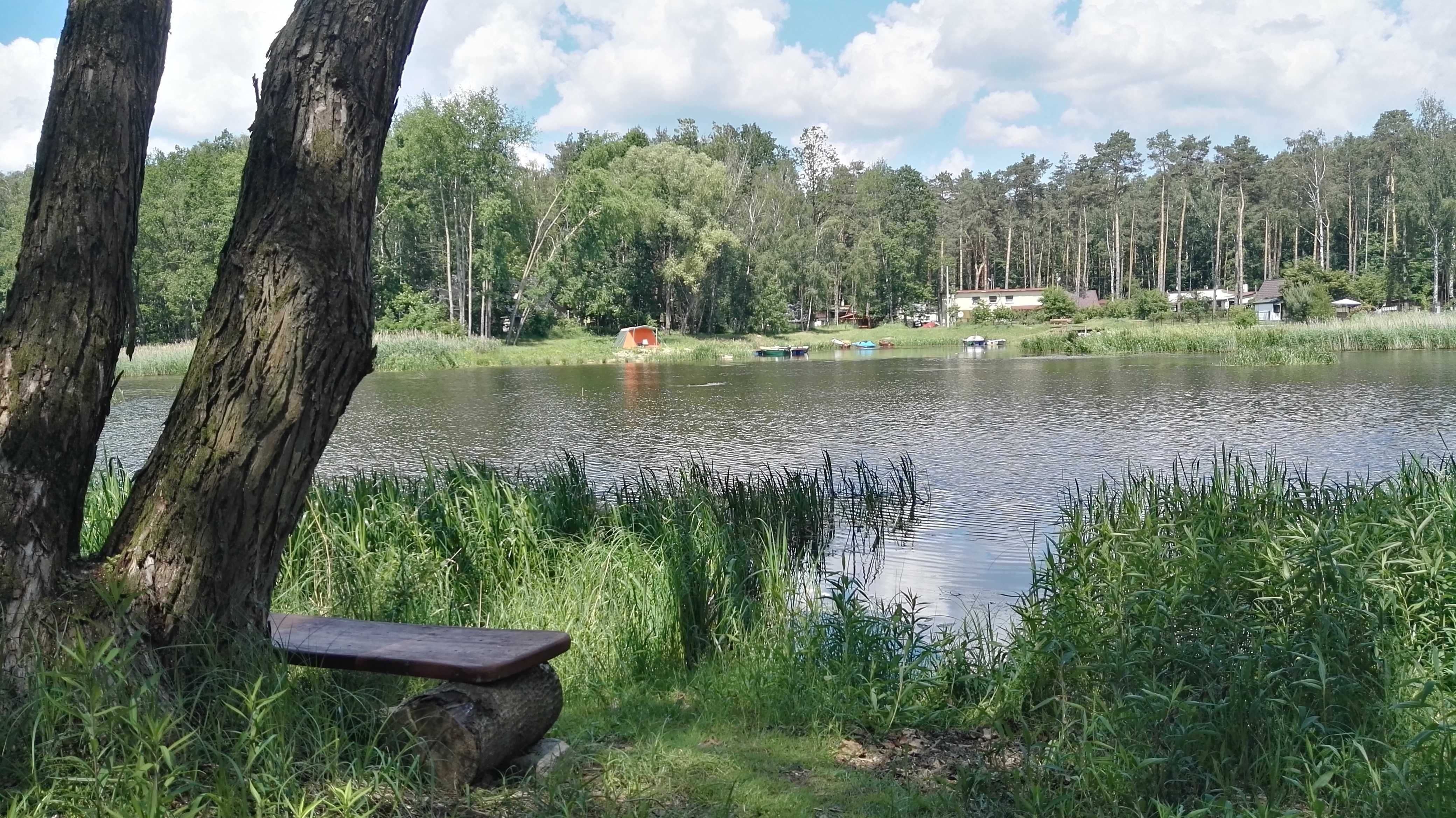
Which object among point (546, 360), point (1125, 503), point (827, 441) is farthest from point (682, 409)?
point (546, 360)

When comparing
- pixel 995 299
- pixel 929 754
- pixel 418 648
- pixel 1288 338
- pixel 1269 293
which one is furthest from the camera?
pixel 995 299

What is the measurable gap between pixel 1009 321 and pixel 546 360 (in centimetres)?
3785

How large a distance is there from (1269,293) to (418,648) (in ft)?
250

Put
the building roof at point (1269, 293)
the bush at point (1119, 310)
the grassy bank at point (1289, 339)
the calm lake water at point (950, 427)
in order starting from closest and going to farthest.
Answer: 1. the calm lake water at point (950, 427)
2. the grassy bank at point (1289, 339)
3. the bush at point (1119, 310)
4. the building roof at point (1269, 293)

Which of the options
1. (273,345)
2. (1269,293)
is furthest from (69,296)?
(1269,293)

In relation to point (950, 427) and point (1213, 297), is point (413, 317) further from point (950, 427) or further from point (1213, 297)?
point (1213, 297)

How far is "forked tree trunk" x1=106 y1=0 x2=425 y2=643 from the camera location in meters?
3.24

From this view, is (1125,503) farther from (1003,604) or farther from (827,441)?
(827,441)

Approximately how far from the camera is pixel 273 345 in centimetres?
324

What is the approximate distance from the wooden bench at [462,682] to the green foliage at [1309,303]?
176 ft

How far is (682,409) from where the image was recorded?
72.4 feet

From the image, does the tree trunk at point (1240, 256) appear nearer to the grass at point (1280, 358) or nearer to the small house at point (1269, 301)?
the small house at point (1269, 301)

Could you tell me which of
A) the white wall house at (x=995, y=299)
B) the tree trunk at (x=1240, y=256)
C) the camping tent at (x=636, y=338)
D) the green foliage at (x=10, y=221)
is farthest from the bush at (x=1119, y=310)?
the green foliage at (x=10, y=221)

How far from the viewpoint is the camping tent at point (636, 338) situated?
48.8 metres
